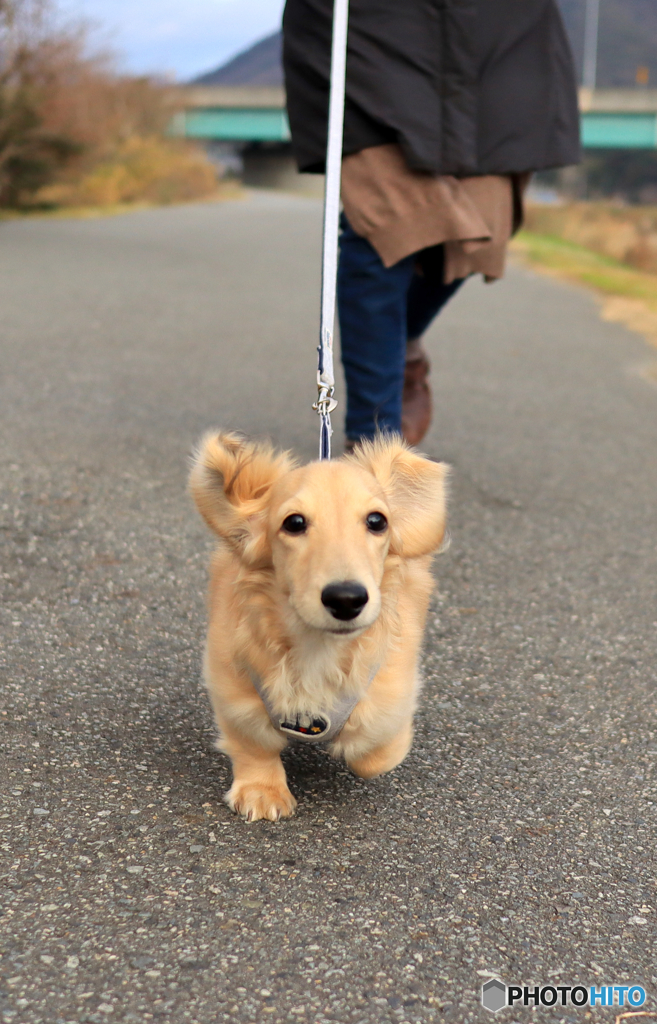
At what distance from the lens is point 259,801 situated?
2.26 m

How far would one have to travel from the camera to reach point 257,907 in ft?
6.47

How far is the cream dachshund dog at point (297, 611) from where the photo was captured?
2064 mm

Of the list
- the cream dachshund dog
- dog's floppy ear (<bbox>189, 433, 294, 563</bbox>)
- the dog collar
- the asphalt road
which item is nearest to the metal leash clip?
the cream dachshund dog

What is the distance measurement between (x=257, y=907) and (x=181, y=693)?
0.90 meters

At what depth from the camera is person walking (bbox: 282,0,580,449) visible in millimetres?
3607

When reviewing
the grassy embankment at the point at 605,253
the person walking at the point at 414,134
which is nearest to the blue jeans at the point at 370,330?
the person walking at the point at 414,134

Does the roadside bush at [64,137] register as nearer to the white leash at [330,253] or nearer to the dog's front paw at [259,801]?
the white leash at [330,253]

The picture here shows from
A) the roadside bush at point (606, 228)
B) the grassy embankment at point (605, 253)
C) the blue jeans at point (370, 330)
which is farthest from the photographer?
the roadside bush at point (606, 228)

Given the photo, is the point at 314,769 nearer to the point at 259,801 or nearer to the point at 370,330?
the point at 259,801

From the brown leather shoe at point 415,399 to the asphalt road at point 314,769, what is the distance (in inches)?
14.3

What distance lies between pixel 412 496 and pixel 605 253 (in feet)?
60.7

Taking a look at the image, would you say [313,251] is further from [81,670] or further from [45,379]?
[81,670]

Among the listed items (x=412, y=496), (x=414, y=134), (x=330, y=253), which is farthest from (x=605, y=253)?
(x=412, y=496)

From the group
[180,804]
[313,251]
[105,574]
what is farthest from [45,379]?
[313,251]
